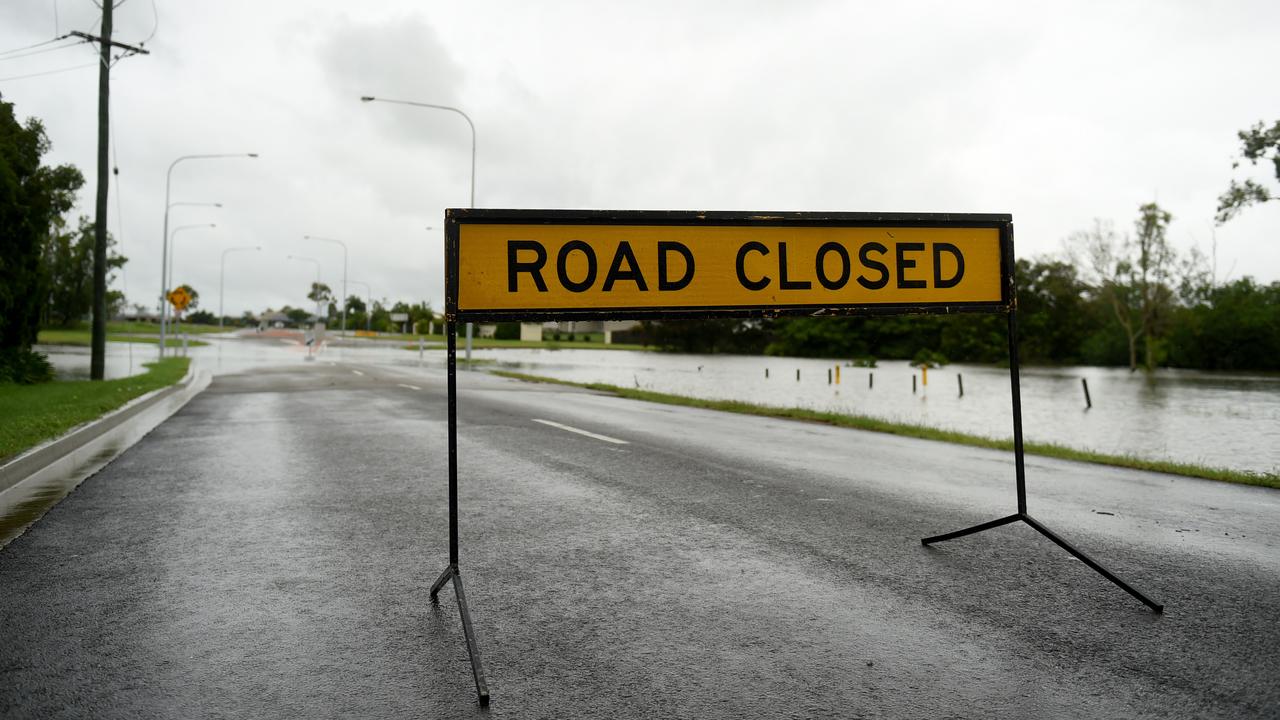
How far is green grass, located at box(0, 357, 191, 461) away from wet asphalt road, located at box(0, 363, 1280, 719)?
2.13 metres

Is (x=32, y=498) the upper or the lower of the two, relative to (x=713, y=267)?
lower

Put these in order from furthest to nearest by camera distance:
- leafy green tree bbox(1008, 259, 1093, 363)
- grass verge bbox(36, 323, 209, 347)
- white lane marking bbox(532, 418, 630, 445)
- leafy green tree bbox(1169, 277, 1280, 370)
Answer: leafy green tree bbox(1008, 259, 1093, 363) < leafy green tree bbox(1169, 277, 1280, 370) < grass verge bbox(36, 323, 209, 347) < white lane marking bbox(532, 418, 630, 445)

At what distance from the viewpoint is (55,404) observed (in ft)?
41.2

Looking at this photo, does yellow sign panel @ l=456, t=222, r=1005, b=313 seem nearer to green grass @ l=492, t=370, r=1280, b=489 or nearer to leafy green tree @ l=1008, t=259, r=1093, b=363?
green grass @ l=492, t=370, r=1280, b=489

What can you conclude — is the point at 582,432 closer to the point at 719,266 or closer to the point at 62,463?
the point at 62,463

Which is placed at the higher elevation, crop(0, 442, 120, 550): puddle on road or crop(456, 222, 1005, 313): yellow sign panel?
crop(456, 222, 1005, 313): yellow sign panel

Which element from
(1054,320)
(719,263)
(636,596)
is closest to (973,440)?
(719,263)

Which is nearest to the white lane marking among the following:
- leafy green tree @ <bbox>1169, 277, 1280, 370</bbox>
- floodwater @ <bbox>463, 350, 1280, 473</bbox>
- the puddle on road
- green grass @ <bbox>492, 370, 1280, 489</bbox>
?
green grass @ <bbox>492, 370, 1280, 489</bbox>

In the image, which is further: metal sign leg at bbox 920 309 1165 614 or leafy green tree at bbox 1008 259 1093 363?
leafy green tree at bbox 1008 259 1093 363

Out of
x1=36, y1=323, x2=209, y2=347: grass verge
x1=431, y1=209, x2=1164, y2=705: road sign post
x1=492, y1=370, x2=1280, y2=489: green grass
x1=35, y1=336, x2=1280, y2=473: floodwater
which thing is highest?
x1=36, y1=323, x2=209, y2=347: grass verge

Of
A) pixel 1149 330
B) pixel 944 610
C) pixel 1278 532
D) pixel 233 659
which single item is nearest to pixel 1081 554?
pixel 944 610

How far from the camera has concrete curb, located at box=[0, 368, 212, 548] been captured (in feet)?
19.6

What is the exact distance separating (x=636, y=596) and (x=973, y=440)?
9189mm

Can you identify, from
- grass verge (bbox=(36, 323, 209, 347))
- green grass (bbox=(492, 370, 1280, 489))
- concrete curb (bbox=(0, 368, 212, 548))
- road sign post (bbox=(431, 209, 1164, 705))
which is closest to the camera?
road sign post (bbox=(431, 209, 1164, 705))
